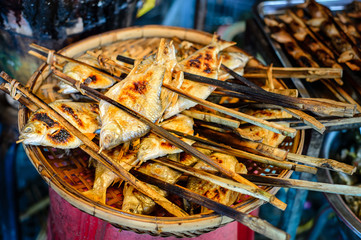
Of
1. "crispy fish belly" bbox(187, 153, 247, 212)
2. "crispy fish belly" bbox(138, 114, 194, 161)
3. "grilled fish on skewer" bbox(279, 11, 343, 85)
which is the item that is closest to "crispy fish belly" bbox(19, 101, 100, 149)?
"crispy fish belly" bbox(138, 114, 194, 161)

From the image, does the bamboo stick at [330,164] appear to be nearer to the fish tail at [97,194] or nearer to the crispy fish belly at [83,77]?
the fish tail at [97,194]

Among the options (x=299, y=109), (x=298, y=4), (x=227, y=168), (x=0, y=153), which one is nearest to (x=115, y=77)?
(x=227, y=168)

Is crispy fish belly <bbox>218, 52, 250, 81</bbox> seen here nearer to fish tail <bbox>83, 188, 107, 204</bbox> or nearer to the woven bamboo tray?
the woven bamboo tray

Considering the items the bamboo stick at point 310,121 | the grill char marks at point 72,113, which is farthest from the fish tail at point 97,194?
the bamboo stick at point 310,121

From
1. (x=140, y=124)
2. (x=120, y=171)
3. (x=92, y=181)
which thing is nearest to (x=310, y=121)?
(x=140, y=124)

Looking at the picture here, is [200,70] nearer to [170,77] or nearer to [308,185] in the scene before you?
[170,77]

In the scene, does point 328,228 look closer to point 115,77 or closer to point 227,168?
point 227,168

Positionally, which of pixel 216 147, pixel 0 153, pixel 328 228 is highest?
pixel 216 147
